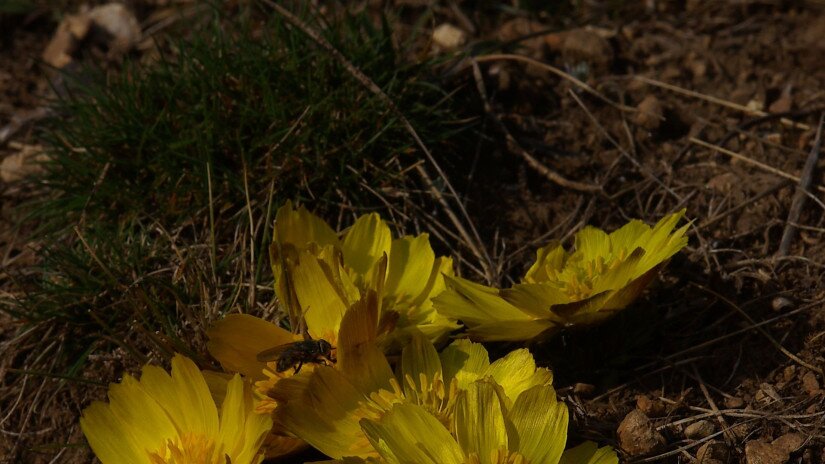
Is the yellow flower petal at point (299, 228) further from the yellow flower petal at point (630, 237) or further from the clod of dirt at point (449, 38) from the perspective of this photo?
the clod of dirt at point (449, 38)

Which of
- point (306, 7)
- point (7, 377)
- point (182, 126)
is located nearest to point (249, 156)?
point (182, 126)

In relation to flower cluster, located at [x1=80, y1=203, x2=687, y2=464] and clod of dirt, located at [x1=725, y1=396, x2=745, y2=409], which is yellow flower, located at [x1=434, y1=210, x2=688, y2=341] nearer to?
flower cluster, located at [x1=80, y1=203, x2=687, y2=464]

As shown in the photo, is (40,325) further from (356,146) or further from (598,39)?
(598,39)

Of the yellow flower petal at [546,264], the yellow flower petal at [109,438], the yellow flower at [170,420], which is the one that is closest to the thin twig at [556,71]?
the yellow flower petal at [546,264]

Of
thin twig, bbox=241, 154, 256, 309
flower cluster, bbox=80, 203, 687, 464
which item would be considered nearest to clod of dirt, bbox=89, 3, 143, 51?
thin twig, bbox=241, 154, 256, 309

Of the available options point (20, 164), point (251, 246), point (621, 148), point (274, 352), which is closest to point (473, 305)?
point (274, 352)

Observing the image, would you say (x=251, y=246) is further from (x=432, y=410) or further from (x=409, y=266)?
(x=432, y=410)
